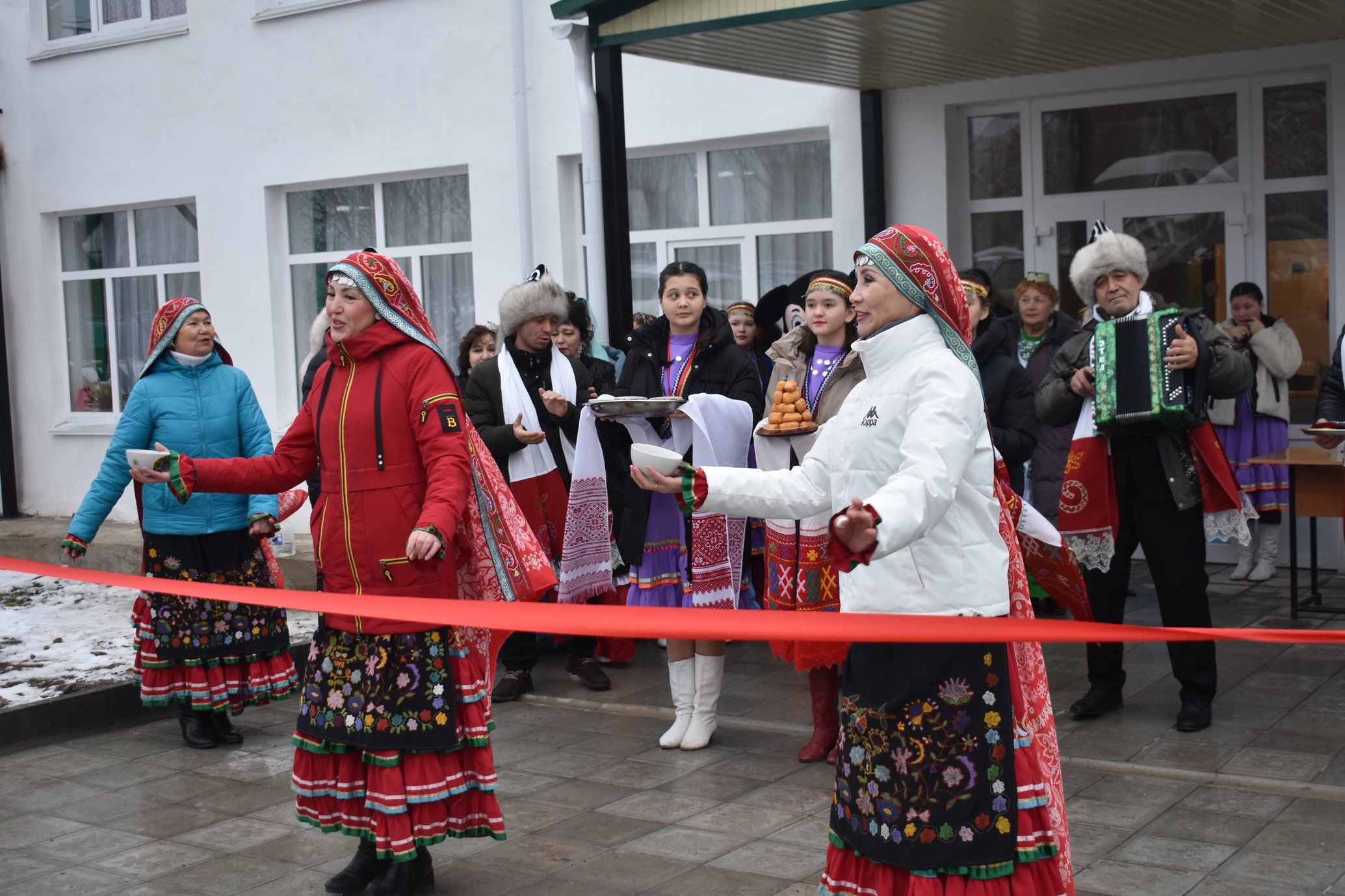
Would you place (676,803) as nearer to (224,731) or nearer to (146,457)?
(146,457)

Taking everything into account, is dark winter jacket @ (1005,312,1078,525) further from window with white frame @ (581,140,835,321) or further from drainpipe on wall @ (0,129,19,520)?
drainpipe on wall @ (0,129,19,520)

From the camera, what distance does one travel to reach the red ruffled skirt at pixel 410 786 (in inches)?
168

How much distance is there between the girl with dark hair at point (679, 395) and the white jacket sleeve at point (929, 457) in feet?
9.19

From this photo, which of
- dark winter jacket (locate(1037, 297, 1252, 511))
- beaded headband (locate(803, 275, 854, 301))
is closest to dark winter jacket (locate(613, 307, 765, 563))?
beaded headband (locate(803, 275, 854, 301))

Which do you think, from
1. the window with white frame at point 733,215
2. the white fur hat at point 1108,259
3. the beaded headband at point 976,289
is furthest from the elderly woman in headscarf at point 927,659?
the window with white frame at point 733,215

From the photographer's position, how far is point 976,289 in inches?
255

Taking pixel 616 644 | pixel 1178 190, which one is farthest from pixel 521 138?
pixel 616 644

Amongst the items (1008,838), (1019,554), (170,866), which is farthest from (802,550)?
(170,866)

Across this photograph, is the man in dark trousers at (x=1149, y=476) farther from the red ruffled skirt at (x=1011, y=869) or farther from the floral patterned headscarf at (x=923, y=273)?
the red ruffled skirt at (x=1011, y=869)

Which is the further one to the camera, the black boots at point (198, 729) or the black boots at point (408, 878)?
the black boots at point (198, 729)

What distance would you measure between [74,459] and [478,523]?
11568 mm

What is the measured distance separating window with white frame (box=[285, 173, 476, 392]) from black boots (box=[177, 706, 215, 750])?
627 centimetres

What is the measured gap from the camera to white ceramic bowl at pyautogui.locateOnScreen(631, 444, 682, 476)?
10.7ft

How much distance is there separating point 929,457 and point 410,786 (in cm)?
211
